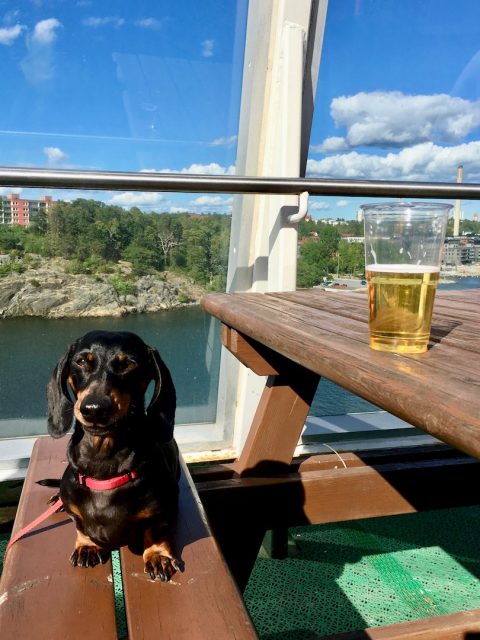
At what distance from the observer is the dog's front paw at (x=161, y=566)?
105 cm

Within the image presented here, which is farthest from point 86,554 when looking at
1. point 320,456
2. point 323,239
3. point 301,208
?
point 323,239

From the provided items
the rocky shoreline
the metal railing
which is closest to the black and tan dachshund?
the metal railing

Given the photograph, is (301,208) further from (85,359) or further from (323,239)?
(85,359)

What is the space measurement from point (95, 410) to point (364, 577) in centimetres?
135

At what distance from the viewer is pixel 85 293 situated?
2926mm

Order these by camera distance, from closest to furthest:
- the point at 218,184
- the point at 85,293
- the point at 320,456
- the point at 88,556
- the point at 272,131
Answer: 1. the point at 88,556
2. the point at 218,184
3. the point at 320,456
4. the point at 272,131
5. the point at 85,293

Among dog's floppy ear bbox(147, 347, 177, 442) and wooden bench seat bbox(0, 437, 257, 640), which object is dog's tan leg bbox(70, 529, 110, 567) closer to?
wooden bench seat bbox(0, 437, 257, 640)

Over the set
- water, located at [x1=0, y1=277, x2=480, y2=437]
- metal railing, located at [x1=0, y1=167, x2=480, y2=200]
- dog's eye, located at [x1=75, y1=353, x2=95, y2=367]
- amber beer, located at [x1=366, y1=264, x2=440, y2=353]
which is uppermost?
metal railing, located at [x1=0, y1=167, x2=480, y2=200]

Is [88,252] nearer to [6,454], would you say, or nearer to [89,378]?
[6,454]

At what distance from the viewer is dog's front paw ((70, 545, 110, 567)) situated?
1.13m

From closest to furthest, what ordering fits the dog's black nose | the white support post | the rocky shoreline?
the dog's black nose
the white support post
the rocky shoreline

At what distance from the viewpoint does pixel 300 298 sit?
1.74 meters

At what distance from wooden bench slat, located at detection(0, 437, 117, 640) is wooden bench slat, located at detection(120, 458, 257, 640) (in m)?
0.04

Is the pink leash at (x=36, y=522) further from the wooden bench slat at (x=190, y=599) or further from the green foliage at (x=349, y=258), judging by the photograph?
the green foliage at (x=349, y=258)
